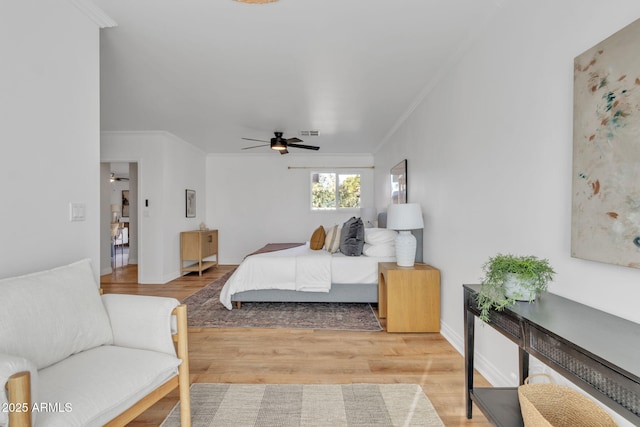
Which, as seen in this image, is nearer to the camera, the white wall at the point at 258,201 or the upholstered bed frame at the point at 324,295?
the upholstered bed frame at the point at 324,295

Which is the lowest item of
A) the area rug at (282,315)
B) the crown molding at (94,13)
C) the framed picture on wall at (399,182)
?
the area rug at (282,315)

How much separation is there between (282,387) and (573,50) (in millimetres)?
2462

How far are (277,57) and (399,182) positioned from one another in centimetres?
258

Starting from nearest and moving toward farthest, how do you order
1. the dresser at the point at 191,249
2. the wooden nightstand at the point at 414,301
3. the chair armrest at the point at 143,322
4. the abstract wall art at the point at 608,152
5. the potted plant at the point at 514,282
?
the abstract wall art at the point at 608,152 → the potted plant at the point at 514,282 → the chair armrest at the point at 143,322 → the wooden nightstand at the point at 414,301 → the dresser at the point at 191,249

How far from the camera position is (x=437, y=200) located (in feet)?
9.93

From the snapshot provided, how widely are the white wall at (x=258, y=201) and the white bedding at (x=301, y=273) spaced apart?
323 cm

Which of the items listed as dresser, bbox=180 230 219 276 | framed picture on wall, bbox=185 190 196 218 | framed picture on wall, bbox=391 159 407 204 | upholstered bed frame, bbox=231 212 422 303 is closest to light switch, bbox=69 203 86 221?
upholstered bed frame, bbox=231 212 422 303

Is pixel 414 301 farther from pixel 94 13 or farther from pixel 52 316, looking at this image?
pixel 94 13

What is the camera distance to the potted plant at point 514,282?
52.5 inches

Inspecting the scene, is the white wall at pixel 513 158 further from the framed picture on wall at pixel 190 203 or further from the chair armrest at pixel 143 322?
the framed picture on wall at pixel 190 203

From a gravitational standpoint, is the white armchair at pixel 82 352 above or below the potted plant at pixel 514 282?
below

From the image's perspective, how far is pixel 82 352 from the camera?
1420mm

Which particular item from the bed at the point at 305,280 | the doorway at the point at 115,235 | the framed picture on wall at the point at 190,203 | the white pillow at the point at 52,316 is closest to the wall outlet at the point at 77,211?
the white pillow at the point at 52,316

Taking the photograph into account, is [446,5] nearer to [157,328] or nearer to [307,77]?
[307,77]
